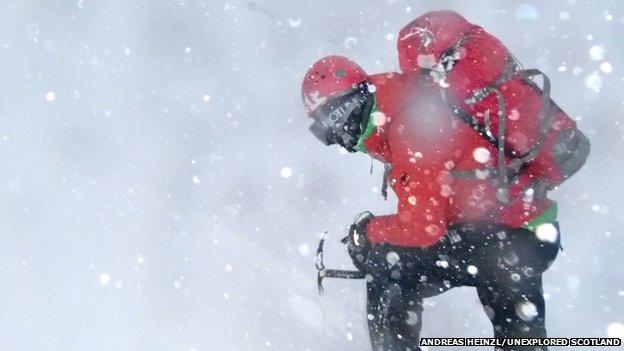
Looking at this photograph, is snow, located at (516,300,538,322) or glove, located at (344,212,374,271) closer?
snow, located at (516,300,538,322)

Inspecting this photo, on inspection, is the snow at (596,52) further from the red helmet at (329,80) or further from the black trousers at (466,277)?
the red helmet at (329,80)

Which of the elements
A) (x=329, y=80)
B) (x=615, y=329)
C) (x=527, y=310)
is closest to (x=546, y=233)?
(x=527, y=310)

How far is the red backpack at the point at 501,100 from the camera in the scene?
2.37 m

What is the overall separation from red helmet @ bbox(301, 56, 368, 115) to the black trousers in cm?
96

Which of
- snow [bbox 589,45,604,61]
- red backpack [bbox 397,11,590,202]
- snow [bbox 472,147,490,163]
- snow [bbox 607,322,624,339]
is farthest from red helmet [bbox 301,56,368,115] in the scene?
snow [bbox 589,45,604,61]

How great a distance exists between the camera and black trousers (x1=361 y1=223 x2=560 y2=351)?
109 inches

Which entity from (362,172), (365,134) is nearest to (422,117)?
(365,134)

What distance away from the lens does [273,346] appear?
777cm

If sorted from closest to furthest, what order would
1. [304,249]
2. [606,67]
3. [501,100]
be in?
1. [501,100]
2. [606,67]
3. [304,249]

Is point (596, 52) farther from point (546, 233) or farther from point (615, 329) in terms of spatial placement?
point (546, 233)

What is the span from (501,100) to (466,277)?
113cm

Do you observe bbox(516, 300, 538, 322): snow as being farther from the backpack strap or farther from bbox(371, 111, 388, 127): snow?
bbox(371, 111, 388, 127): snow

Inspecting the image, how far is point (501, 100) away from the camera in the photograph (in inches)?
92.3

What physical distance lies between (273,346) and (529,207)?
19.3 feet
